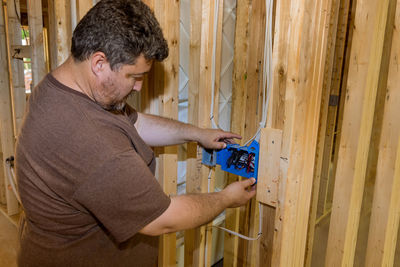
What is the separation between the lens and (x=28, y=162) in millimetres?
998

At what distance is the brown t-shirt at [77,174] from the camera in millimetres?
910

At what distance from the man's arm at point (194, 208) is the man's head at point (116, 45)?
450mm

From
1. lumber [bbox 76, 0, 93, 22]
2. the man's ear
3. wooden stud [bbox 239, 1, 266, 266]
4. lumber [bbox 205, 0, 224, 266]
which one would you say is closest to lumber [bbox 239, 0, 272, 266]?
wooden stud [bbox 239, 1, 266, 266]

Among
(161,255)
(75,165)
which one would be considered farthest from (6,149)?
(75,165)

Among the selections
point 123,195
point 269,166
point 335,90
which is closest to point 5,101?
point 123,195

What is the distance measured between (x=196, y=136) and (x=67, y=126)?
25.0 inches

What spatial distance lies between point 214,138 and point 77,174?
64 centimetres

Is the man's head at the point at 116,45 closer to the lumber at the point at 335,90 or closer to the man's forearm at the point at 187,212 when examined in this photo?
the man's forearm at the point at 187,212

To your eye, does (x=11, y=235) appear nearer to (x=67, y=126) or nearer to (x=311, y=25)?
(x=67, y=126)

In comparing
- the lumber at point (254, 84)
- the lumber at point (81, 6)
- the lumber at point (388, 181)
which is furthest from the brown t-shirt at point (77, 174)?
the lumber at point (254, 84)

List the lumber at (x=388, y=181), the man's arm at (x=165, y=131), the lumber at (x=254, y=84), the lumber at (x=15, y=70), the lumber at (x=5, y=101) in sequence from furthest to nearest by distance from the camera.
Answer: the lumber at (x=5, y=101) → the lumber at (x=15, y=70) → the lumber at (x=254, y=84) → the man's arm at (x=165, y=131) → the lumber at (x=388, y=181)

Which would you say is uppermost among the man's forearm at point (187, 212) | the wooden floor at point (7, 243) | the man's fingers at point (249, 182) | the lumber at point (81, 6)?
the lumber at point (81, 6)

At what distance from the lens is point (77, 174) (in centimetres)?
91

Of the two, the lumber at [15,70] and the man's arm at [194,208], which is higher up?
the lumber at [15,70]
